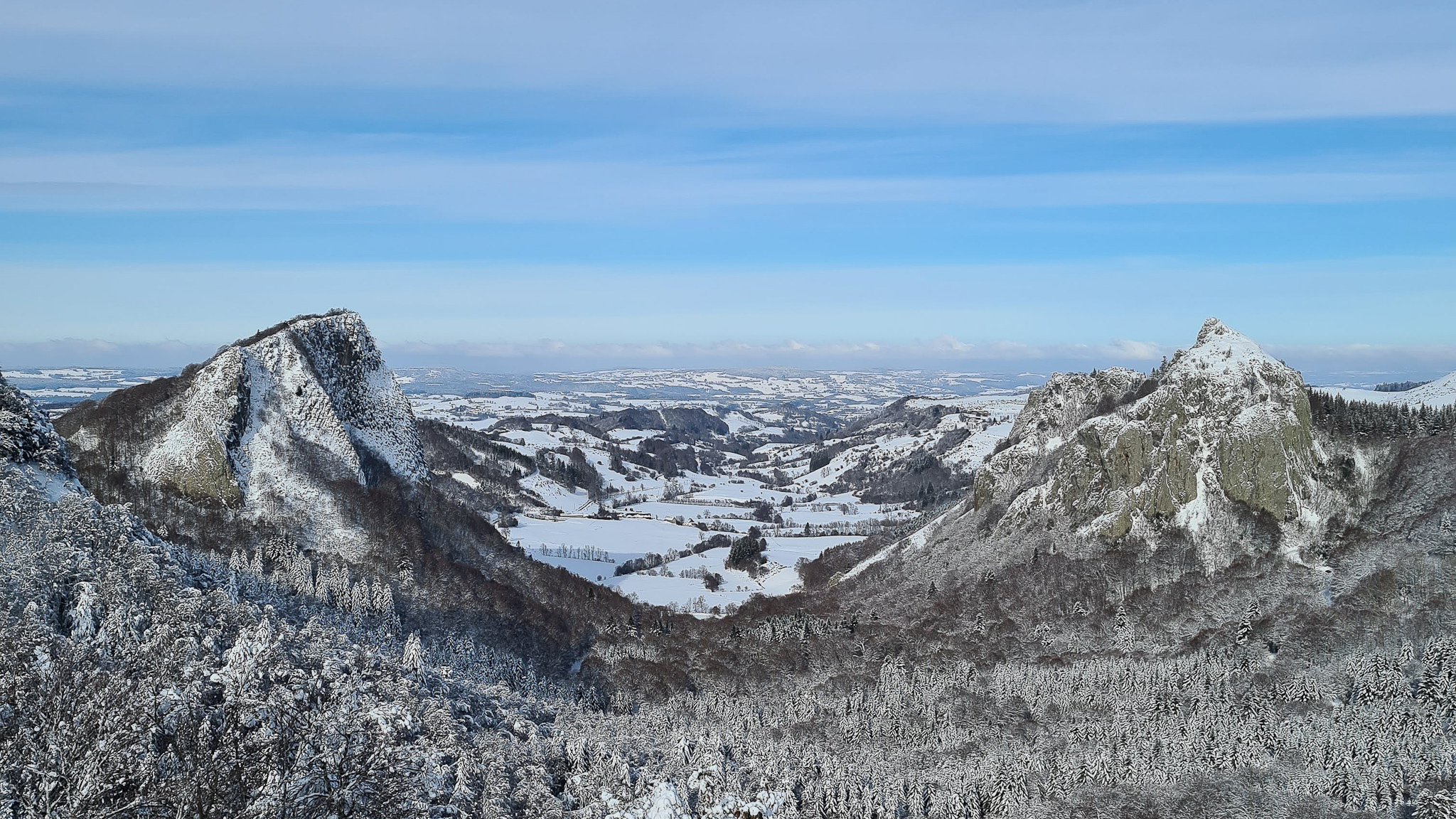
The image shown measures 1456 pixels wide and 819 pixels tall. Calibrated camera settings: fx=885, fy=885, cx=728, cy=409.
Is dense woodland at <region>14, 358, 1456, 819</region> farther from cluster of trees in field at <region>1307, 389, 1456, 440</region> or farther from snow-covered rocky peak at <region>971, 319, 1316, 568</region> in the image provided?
snow-covered rocky peak at <region>971, 319, 1316, 568</region>

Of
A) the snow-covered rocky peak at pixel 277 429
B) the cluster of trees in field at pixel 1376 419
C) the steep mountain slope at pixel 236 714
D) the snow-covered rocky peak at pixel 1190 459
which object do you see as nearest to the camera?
the steep mountain slope at pixel 236 714

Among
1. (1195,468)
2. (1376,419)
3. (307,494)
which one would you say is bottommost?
(307,494)

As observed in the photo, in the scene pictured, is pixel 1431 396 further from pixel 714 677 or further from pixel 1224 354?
pixel 714 677

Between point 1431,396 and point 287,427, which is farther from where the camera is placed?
point 1431,396

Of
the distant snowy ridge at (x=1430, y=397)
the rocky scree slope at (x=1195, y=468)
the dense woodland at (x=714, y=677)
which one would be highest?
the distant snowy ridge at (x=1430, y=397)

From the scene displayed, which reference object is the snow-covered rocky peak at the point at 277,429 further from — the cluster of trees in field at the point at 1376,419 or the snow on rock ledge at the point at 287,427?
the cluster of trees in field at the point at 1376,419

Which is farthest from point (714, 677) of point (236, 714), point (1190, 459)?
point (236, 714)

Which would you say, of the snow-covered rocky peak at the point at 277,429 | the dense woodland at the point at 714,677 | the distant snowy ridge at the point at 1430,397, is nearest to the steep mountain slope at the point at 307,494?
the snow-covered rocky peak at the point at 277,429

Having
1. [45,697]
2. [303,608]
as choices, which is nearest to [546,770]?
[45,697]
